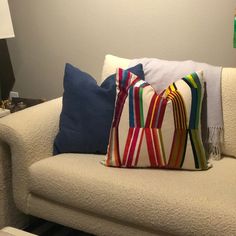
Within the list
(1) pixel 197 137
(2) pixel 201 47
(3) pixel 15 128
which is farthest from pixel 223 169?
(3) pixel 15 128

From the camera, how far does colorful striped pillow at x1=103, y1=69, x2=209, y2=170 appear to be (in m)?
1.60

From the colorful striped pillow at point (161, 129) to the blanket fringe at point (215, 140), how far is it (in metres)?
0.12

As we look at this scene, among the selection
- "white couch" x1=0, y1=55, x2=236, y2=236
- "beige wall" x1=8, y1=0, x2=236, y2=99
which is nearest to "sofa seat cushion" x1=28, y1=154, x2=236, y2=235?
"white couch" x1=0, y1=55, x2=236, y2=236

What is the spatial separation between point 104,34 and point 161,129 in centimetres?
98

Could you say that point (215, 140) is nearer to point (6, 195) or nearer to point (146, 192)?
point (146, 192)

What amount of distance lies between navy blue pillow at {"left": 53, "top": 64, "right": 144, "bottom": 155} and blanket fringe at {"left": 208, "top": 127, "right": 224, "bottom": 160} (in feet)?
1.40

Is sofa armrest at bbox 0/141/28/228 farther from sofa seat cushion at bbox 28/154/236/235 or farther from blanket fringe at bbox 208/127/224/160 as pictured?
blanket fringe at bbox 208/127/224/160

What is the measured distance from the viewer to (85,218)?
1.60 m

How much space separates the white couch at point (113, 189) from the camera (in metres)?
1.36

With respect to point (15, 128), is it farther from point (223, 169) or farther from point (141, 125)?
point (223, 169)

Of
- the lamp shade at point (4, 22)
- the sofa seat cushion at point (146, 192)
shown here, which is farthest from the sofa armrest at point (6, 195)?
the lamp shade at point (4, 22)

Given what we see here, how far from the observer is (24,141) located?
1.68 meters

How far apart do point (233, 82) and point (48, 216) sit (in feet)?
3.41

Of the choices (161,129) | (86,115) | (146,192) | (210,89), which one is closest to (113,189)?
(146,192)
